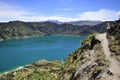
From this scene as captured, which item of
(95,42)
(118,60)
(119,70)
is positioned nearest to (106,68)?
(119,70)

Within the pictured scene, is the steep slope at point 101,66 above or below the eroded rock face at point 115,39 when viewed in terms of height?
below

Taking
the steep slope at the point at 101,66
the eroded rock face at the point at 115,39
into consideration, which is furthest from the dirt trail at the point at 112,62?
the eroded rock face at the point at 115,39

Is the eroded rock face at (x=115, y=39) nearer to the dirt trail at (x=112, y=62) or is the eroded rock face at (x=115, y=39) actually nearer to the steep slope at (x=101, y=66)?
the steep slope at (x=101, y=66)

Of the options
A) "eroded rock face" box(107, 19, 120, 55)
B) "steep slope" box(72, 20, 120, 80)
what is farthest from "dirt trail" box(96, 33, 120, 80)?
"eroded rock face" box(107, 19, 120, 55)

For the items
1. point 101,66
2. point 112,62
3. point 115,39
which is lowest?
point 101,66

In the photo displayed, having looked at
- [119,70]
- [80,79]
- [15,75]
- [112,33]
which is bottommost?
[15,75]

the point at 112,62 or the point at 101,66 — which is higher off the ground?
the point at 112,62

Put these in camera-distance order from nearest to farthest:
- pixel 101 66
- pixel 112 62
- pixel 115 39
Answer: pixel 101 66, pixel 112 62, pixel 115 39

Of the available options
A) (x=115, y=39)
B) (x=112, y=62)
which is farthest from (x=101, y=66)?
(x=115, y=39)

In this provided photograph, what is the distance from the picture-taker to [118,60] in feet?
113

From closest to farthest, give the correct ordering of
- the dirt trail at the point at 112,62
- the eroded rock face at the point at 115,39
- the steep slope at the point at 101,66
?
the steep slope at the point at 101,66
the dirt trail at the point at 112,62
the eroded rock face at the point at 115,39

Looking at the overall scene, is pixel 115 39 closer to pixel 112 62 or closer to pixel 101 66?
pixel 112 62

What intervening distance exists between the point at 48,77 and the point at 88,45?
7900 cm

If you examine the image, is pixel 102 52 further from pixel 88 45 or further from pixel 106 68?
pixel 88 45
